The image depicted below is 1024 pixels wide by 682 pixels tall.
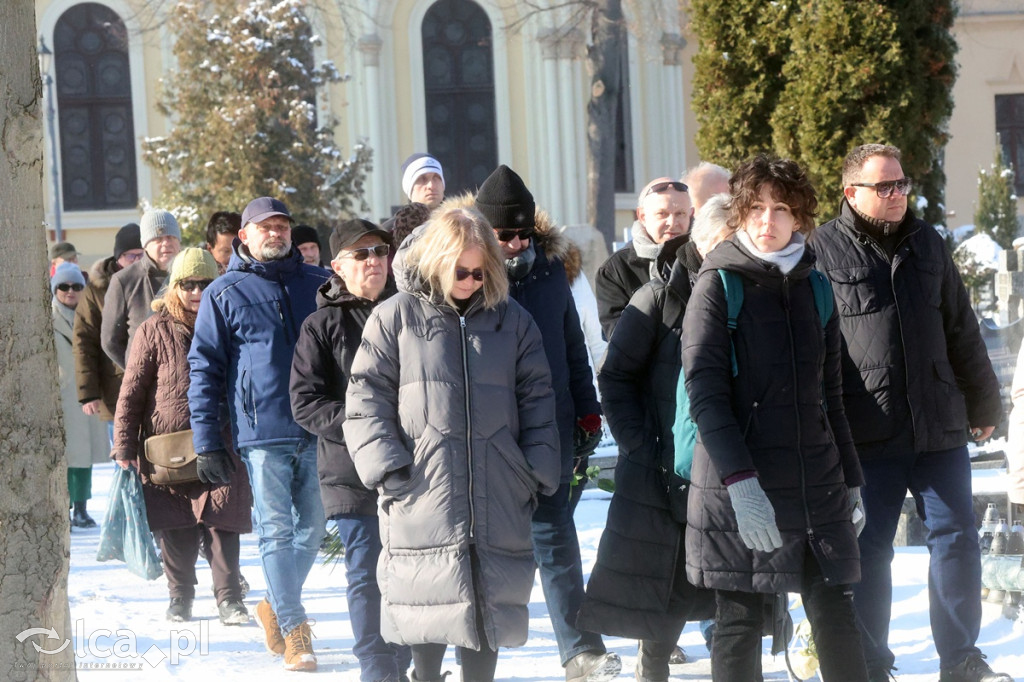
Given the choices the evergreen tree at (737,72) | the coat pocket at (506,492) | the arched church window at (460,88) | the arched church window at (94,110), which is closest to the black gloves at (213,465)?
the coat pocket at (506,492)

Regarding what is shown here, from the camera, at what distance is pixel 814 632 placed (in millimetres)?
4359

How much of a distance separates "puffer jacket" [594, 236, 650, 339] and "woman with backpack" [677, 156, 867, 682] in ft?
4.09

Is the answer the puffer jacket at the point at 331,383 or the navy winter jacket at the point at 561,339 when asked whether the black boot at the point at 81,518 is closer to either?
the puffer jacket at the point at 331,383

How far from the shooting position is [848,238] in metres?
5.21

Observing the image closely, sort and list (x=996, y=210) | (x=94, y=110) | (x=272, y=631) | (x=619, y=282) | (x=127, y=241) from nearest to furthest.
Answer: (x=619, y=282)
(x=272, y=631)
(x=127, y=241)
(x=94, y=110)
(x=996, y=210)

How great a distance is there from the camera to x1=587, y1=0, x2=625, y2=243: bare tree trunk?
775 inches

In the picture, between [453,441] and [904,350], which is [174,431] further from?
[904,350]

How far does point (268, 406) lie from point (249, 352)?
0.25 meters

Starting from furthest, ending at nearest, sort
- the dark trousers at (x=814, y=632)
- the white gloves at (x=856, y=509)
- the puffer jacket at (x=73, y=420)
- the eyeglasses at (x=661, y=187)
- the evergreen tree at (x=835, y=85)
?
the evergreen tree at (x=835, y=85), the puffer jacket at (x=73, y=420), the eyeglasses at (x=661, y=187), the white gloves at (x=856, y=509), the dark trousers at (x=814, y=632)

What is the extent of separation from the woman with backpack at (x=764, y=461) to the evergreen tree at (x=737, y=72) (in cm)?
701

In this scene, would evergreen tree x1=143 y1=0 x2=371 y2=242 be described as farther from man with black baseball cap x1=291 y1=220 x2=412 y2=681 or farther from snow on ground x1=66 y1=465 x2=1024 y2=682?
man with black baseball cap x1=291 y1=220 x2=412 y2=681

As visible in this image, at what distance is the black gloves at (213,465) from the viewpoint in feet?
19.7

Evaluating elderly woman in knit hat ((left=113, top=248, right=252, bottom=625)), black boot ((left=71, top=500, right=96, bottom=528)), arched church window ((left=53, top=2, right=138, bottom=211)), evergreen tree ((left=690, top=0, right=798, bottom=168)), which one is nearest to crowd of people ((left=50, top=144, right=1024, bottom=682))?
elderly woman in knit hat ((left=113, top=248, right=252, bottom=625))

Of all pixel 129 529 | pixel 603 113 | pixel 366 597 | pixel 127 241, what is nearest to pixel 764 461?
pixel 366 597
